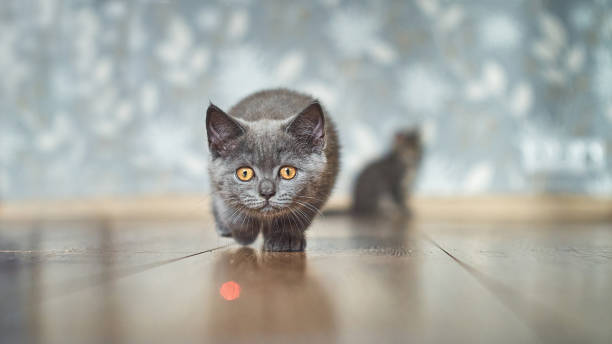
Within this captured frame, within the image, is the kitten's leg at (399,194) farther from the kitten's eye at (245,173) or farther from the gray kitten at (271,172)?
the kitten's eye at (245,173)

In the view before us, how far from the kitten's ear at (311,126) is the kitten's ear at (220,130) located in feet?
0.52

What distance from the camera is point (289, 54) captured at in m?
3.57

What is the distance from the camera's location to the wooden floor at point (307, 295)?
0.56 meters

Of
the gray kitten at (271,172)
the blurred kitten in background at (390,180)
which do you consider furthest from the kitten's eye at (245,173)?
the blurred kitten in background at (390,180)

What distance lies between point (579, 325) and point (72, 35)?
13.3 feet

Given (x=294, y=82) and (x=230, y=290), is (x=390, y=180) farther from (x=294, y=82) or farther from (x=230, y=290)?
(x=230, y=290)

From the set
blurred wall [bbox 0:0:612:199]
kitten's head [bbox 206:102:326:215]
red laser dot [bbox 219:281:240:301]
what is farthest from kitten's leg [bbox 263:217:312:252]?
blurred wall [bbox 0:0:612:199]

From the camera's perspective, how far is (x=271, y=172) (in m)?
1.29

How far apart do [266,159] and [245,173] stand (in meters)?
0.08

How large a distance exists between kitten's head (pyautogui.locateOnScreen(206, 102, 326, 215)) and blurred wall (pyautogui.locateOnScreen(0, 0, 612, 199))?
2.27 m

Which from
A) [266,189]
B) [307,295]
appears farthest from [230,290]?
[266,189]

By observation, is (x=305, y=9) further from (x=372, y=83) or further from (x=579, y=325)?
(x=579, y=325)

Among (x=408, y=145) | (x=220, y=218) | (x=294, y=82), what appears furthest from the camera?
(x=294, y=82)

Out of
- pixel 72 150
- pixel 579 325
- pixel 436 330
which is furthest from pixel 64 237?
pixel 72 150
